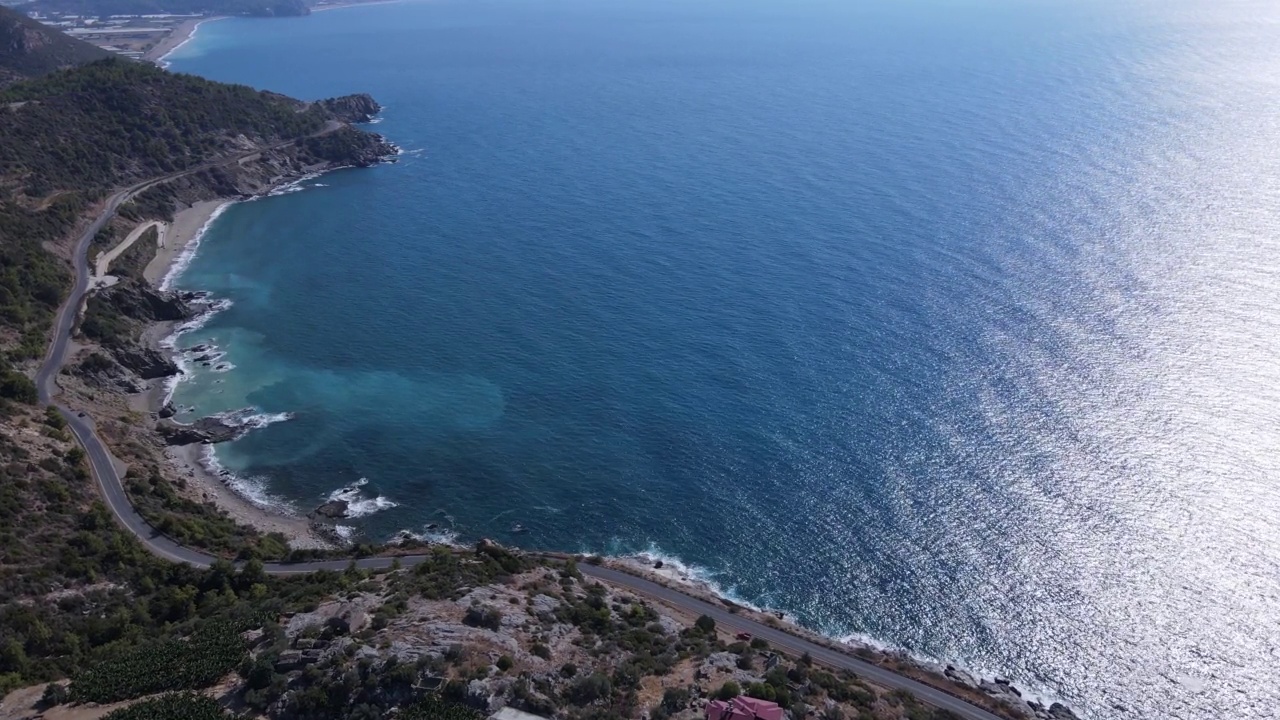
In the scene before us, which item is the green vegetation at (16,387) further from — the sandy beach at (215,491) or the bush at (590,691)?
the bush at (590,691)

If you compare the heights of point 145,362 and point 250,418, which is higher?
point 145,362

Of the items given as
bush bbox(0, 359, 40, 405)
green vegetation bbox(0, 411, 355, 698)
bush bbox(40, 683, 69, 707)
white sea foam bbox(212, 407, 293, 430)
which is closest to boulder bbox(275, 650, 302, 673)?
green vegetation bbox(0, 411, 355, 698)

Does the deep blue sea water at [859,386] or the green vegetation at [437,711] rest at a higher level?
the green vegetation at [437,711]

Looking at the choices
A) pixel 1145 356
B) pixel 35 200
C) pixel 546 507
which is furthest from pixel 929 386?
pixel 35 200

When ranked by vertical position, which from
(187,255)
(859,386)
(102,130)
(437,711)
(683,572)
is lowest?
(683,572)

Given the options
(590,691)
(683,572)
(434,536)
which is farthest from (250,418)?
(590,691)

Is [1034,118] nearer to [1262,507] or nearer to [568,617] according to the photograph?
[1262,507]

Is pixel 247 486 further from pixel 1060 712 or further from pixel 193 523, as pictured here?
pixel 1060 712

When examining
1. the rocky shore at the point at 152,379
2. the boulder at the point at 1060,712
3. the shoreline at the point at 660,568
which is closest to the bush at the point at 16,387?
the rocky shore at the point at 152,379
